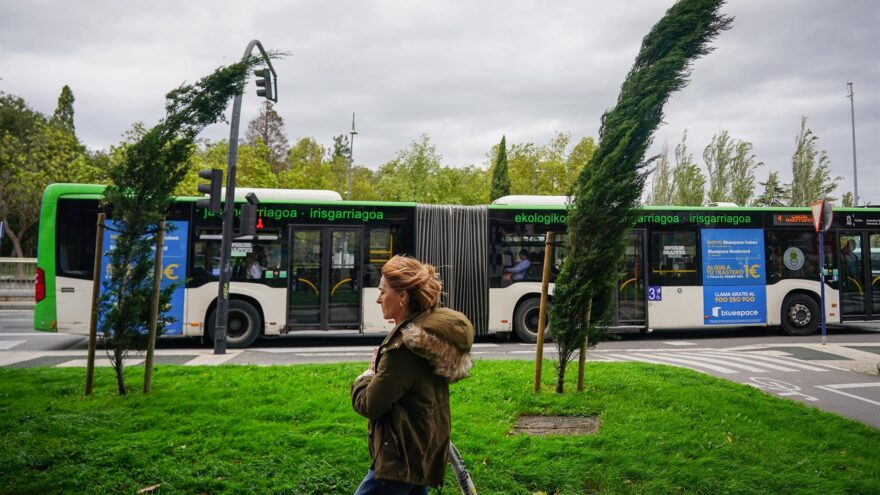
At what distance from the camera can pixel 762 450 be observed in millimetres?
5145

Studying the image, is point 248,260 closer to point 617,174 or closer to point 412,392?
point 617,174

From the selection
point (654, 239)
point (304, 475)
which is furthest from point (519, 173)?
point (304, 475)

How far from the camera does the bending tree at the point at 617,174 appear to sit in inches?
261

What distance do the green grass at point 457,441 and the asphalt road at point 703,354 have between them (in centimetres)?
178

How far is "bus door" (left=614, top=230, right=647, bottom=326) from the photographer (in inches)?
531

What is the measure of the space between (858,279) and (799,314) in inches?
68.3

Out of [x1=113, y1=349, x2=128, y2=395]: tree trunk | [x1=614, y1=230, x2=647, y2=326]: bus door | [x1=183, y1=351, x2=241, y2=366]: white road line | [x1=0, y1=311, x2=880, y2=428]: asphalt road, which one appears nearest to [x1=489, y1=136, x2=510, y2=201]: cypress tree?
[x1=0, y1=311, x2=880, y2=428]: asphalt road

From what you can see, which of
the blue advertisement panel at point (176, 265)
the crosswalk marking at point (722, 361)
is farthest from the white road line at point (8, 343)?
the crosswalk marking at point (722, 361)

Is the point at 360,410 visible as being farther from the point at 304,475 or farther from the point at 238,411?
the point at 238,411

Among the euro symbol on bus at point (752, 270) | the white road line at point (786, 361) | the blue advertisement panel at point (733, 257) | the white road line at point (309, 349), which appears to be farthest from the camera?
the euro symbol on bus at point (752, 270)

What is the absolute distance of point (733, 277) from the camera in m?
14.0

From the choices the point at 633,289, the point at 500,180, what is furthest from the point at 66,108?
the point at 633,289

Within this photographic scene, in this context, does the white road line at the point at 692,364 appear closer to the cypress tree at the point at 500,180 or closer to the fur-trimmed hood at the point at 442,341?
the fur-trimmed hood at the point at 442,341

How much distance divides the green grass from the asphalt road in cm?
178
